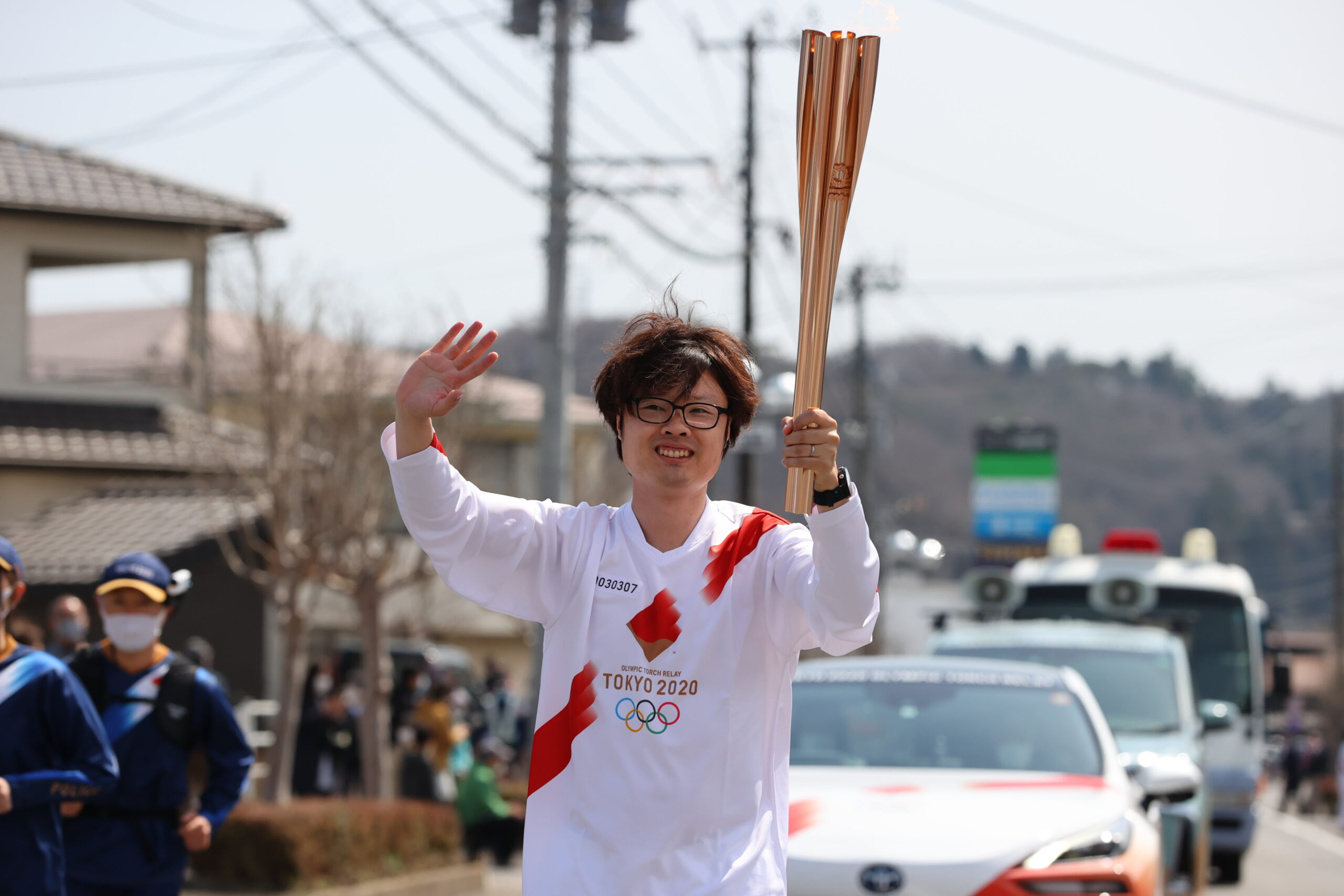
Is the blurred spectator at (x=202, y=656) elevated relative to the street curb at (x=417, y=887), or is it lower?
elevated

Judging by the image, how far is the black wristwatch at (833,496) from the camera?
106 inches

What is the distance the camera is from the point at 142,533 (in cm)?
1614

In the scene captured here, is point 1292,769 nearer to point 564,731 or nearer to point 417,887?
point 417,887

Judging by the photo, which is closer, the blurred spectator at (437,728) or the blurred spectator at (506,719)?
the blurred spectator at (437,728)

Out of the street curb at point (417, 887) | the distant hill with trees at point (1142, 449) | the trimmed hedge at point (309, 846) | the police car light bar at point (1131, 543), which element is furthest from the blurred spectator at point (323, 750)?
the distant hill with trees at point (1142, 449)

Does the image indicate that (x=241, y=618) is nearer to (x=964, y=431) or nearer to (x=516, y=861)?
(x=516, y=861)

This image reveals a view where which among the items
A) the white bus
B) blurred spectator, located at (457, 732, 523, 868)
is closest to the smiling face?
the white bus

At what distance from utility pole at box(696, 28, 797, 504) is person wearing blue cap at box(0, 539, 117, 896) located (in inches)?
576

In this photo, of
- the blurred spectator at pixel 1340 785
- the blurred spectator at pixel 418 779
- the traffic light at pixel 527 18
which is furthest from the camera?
the blurred spectator at pixel 1340 785

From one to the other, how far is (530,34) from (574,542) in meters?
10.1

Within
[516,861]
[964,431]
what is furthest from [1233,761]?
[964,431]

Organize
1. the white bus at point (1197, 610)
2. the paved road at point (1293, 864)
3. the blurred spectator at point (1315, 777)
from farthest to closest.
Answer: the blurred spectator at point (1315, 777)
the paved road at point (1293, 864)
the white bus at point (1197, 610)

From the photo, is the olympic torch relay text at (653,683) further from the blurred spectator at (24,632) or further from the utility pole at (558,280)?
the utility pole at (558,280)

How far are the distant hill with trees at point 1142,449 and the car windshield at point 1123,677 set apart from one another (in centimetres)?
6871
